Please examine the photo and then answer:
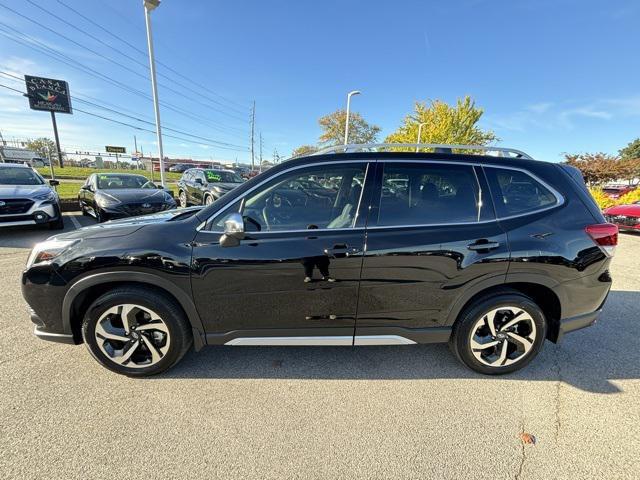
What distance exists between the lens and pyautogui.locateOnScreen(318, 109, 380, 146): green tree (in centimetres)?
4800

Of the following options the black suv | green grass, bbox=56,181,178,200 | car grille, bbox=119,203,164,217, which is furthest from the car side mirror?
green grass, bbox=56,181,178,200

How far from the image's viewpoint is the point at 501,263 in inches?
92.7

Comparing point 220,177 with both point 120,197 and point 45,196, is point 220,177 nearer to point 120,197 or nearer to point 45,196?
point 120,197

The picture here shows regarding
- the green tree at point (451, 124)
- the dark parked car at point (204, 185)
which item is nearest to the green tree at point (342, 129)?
the green tree at point (451, 124)

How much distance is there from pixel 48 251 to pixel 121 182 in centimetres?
750

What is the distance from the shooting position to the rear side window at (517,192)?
8.00 ft

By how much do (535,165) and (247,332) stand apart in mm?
2751

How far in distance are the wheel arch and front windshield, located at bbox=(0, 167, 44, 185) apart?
9740 millimetres

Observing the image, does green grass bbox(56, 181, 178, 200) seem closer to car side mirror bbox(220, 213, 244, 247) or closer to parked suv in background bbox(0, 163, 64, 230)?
parked suv in background bbox(0, 163, 64, 230)

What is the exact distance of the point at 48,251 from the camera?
2348 mm

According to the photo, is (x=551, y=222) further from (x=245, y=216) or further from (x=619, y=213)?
(x=619, y=213)

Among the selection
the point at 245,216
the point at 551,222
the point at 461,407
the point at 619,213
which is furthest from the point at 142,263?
the point at 619,213

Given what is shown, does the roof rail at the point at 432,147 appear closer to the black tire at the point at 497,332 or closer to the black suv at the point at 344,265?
the black suv at the point at 344,265

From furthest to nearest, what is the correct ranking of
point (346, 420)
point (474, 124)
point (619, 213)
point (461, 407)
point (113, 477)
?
point (474, 124)
point (619, 213)
point (461, 407)
point (346, 420)
point (113, 477)
